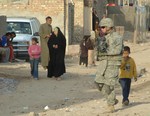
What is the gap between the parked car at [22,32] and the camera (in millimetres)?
22625

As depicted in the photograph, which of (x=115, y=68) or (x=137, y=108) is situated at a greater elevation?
(x=115, y=68)

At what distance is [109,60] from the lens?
9.81m

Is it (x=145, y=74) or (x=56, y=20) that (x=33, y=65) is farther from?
(x=56, y=20)

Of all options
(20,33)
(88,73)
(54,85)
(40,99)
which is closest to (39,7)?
(20,33)

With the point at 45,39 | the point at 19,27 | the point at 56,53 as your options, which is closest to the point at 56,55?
the point at 56,53

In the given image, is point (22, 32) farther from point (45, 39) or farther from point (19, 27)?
point (45, 39)

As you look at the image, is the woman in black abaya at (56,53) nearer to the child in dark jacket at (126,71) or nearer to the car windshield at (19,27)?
the child in dark jacket at (126,71)

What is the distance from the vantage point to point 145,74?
18.2m

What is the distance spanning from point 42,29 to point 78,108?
22.2 ft

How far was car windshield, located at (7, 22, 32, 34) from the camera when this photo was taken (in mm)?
23000

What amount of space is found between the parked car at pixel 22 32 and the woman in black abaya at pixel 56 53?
18.8 ft

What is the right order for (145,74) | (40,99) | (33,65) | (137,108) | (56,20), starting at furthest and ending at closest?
(56,20) → (145,74) → (33,65) → (40,99) → (137,108)

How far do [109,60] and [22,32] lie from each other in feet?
44.4

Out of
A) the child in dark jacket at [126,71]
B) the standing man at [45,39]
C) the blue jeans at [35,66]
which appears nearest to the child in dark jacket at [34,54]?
the blue jeans at [35,66]
